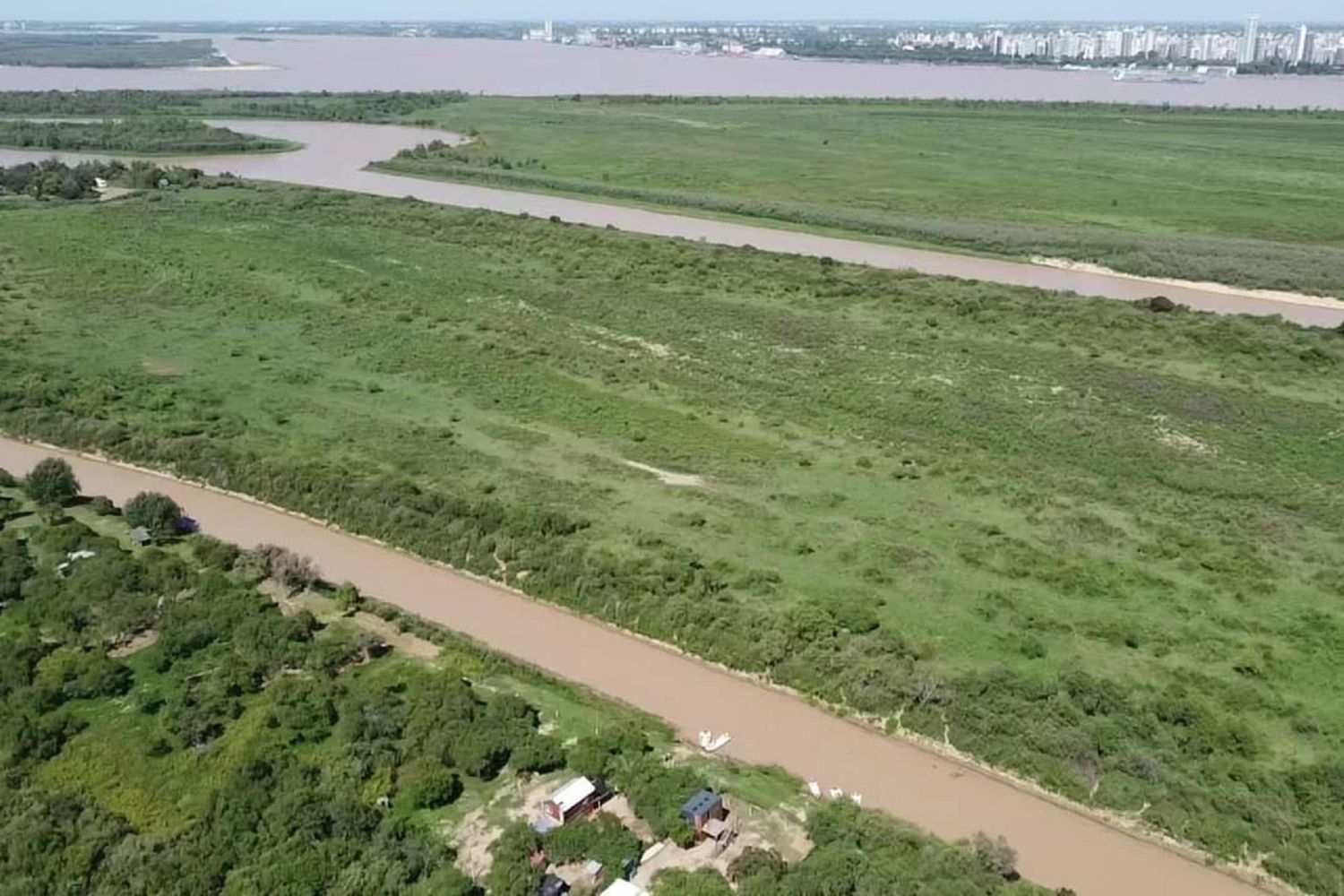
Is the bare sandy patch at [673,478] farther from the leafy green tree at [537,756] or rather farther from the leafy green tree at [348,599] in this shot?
the leafy green tree at [537,756]

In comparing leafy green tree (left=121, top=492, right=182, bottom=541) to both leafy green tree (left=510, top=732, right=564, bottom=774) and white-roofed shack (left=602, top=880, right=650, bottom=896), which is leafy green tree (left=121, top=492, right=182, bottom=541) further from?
white-roofed shack (left=602, top=880, right=650, bottom=896)

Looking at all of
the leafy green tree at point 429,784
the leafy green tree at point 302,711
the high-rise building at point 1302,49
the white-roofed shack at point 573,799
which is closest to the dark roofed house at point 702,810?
the white-roofed shack at point 573,799

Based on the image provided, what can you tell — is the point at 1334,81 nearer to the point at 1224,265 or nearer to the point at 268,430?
the point at 1224,265

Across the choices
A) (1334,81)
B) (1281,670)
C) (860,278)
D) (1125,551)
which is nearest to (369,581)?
(1125,551)

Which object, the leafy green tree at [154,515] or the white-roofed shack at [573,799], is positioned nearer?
the white-roofed shack at [573,799]

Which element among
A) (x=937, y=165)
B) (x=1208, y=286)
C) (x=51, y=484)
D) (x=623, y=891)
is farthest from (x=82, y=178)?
(x=623, y=891)

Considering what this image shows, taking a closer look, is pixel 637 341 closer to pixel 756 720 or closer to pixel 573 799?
pixel 756 720
